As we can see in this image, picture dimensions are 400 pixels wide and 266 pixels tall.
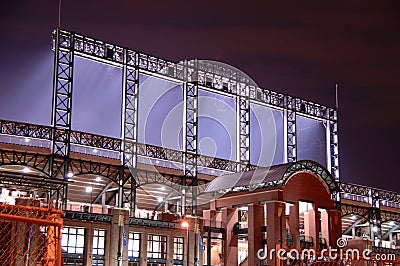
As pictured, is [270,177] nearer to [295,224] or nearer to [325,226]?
[295,224]

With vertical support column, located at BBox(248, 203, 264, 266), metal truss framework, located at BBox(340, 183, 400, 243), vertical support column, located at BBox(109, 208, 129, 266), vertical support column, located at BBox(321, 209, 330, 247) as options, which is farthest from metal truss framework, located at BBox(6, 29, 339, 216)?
vertical support column, located at BBox(321, 209, 330, 247)

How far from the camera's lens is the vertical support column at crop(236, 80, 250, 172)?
77.9 meters

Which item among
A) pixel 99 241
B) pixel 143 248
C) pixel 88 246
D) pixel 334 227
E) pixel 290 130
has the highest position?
pixel 290 130

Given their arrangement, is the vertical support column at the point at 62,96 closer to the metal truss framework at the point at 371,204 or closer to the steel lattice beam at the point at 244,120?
the steel lattice beam at the point at 244,120

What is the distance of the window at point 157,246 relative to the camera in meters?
60.9

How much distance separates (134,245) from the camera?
6034 centimetres

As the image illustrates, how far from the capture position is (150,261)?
6012cm

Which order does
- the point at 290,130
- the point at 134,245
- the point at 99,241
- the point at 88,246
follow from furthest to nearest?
1. the point at 290,130
2. the point at 134,245
3. the point at 99,241
4. the point at 88,246

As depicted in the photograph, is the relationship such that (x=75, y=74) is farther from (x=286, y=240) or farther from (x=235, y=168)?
(x=286, y=240)

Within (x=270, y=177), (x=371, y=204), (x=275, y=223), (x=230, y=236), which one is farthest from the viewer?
(x=371, y=204)

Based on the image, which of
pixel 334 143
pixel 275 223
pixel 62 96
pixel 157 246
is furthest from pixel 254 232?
pixel 334 143

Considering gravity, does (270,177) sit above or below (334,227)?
above

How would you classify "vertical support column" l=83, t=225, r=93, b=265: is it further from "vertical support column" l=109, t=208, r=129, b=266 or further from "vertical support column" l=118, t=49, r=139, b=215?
"vertical support column" l=118, t=49, r=139, b=215

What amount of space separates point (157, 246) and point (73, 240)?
31.8 ft
